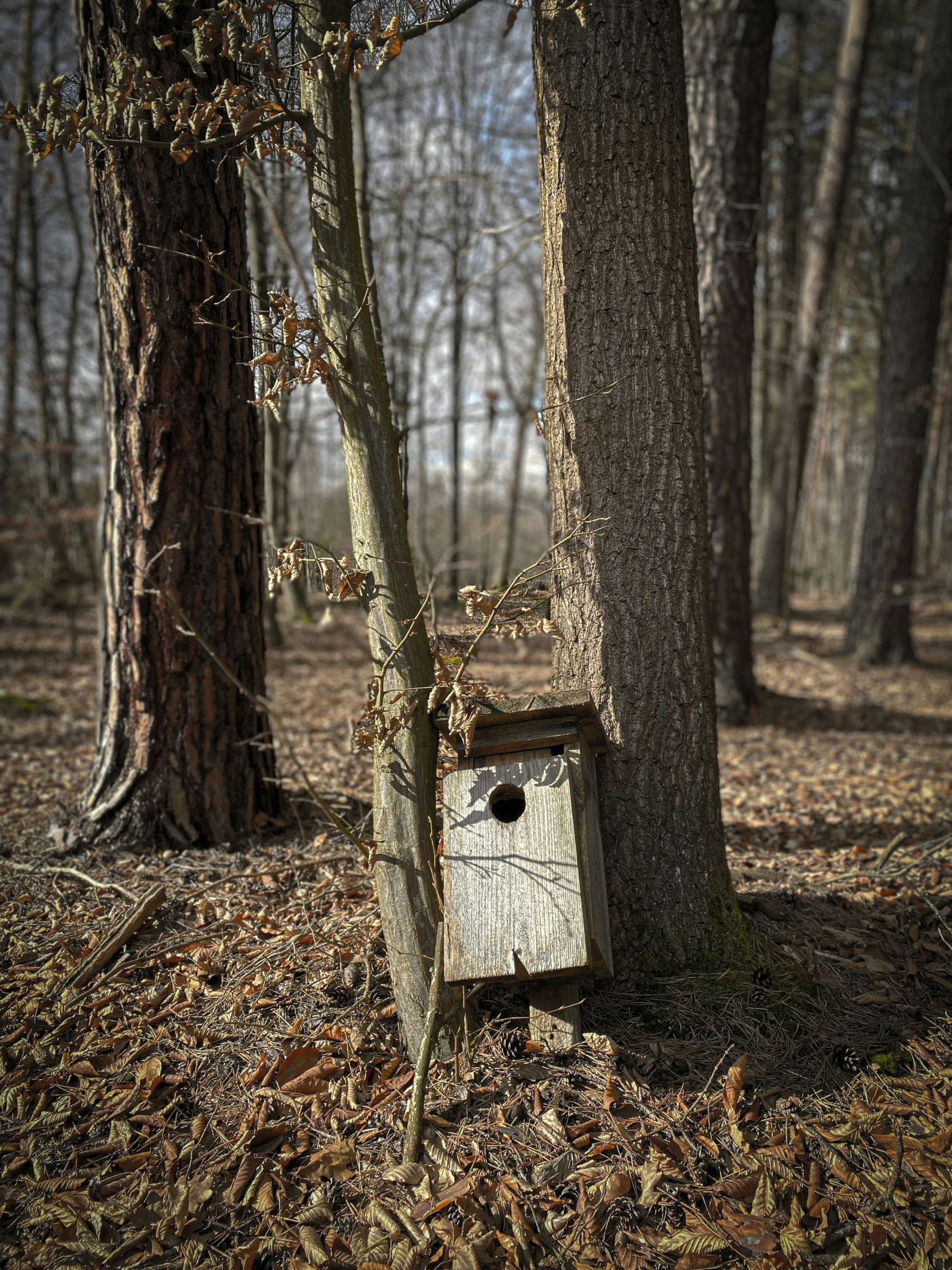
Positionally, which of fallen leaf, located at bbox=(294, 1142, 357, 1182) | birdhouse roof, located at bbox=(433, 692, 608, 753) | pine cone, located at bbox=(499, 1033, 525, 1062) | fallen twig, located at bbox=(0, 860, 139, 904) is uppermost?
birdhouse roof, located at bbox=(433, 692, 608, 753)

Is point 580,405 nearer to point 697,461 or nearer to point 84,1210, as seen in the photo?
point 697,461

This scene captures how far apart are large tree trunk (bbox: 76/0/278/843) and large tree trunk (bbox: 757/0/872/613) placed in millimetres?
9159

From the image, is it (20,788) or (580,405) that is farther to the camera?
(20,788)

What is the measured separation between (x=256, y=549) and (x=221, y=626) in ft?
1.40

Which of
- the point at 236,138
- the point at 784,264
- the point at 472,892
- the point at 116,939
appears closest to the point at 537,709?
the point at 472,892

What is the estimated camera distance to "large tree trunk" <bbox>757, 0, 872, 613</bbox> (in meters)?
9.80

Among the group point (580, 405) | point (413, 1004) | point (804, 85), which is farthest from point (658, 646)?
point (804, 85)

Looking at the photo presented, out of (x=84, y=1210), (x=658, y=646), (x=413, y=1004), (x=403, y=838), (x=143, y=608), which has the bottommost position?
(x=84, y=1210)

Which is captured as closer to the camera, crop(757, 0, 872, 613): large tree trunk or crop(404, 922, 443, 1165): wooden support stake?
crop(404, 922, 443, 1165): wooden support stake

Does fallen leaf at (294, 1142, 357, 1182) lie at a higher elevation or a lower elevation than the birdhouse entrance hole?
lower

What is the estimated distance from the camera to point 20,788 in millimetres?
4648

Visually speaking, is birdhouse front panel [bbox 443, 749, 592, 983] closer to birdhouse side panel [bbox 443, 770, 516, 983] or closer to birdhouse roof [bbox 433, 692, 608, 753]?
birdhouse side panel [bbox 443, 770, 516, 983]

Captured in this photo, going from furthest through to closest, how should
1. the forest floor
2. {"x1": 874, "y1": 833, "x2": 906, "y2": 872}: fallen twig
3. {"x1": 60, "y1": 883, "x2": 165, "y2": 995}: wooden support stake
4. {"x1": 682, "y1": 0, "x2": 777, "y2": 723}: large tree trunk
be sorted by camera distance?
{"x1": 682, "y1": 0, "x2": 777, "y2": 723}: large tree trunk < {"x1": 874, "y1": 833, "x2": 906, "y2": 872}: fallen twig < {"x1": 60, "y1": 883, "x2": 165, "y2": 995}: wooden support stake < the forest floor

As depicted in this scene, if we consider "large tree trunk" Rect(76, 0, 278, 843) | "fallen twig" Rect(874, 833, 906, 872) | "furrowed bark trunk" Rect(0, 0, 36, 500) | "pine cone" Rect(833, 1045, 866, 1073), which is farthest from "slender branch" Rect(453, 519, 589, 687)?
"furrowed bark trunk" Rect(0, 0, 36, 500)
